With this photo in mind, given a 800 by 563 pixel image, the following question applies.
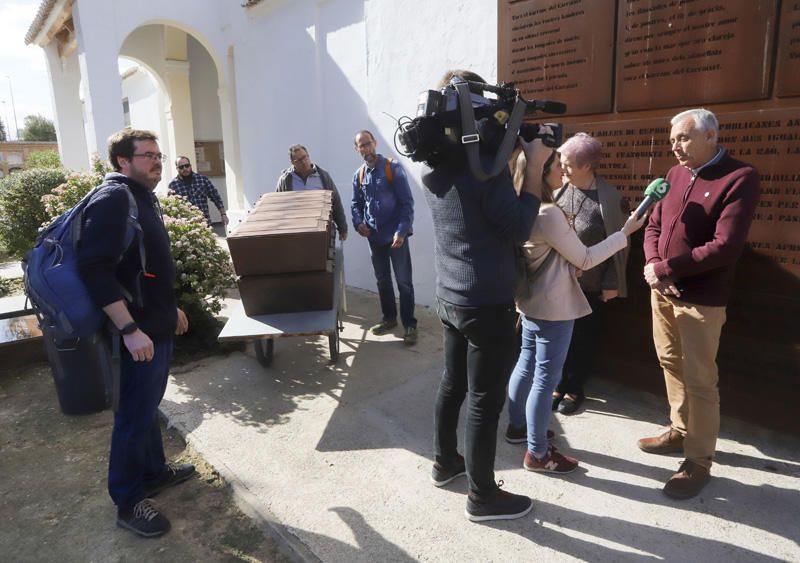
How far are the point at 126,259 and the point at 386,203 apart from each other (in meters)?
2.82

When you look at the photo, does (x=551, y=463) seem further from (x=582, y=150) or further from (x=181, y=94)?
(x=181, y=94)

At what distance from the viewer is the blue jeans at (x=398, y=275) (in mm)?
4898

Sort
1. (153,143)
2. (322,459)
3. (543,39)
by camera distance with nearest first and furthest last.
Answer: (153,143), (322,459), (543,39)

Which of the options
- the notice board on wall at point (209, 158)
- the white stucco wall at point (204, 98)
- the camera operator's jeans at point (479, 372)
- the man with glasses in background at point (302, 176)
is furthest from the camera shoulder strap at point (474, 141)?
the notice board on wall at point (209, 158)

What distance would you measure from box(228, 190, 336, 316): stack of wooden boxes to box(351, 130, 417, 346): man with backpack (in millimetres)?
810

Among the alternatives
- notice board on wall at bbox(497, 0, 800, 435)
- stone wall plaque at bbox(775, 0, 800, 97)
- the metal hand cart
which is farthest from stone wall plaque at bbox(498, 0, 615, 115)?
the metal hand cart

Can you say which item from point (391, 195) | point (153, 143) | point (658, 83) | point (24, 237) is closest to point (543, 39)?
point (658, 83)

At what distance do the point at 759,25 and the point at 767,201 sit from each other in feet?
3.07

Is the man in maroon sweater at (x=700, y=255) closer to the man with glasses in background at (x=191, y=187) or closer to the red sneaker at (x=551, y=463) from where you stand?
the red sneaker at (x=551, y=463)

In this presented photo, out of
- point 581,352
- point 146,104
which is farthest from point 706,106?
point 146,104

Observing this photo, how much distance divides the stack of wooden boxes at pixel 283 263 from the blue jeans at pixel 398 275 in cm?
96

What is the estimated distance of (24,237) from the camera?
784cm

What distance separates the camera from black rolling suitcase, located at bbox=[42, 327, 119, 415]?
12.1ft

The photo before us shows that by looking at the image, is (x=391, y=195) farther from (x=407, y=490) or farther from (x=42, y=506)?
(x=42, y=506)
